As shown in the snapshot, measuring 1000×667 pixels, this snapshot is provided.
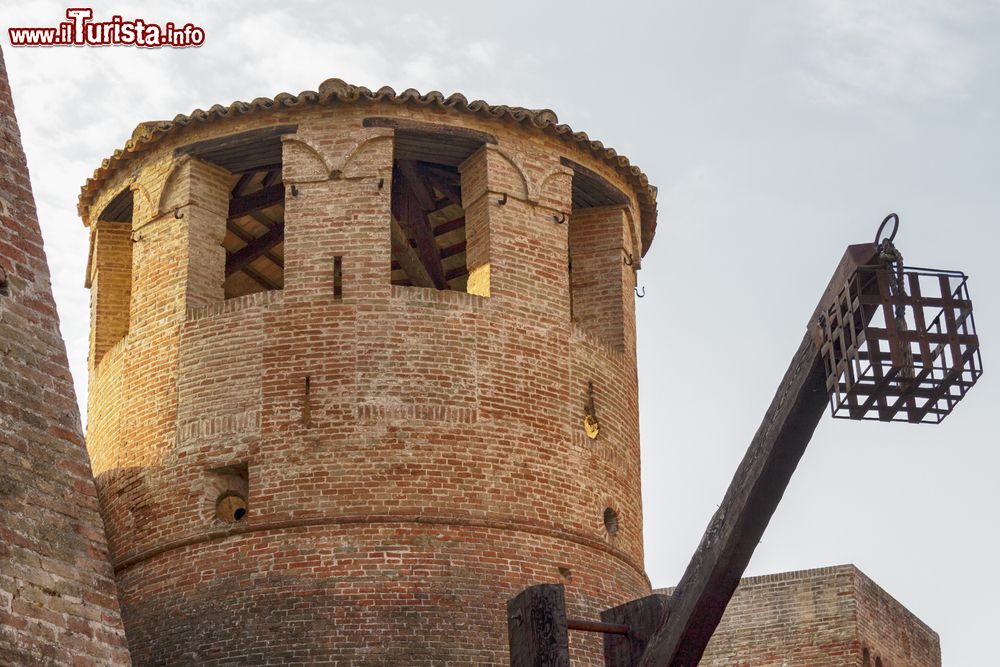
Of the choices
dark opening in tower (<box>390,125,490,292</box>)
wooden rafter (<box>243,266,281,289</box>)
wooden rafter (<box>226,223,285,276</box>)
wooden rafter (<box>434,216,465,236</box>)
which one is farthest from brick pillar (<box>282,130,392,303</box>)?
wooden rafter (<box>243,266,281,289</box>)

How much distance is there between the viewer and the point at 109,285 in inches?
677

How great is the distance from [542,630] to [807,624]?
10939mm

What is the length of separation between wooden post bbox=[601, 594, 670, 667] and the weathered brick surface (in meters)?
3.72

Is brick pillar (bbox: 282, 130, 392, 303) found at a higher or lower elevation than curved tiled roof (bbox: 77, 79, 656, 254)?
lower

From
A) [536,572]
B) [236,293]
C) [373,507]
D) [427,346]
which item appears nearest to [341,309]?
[427,346]

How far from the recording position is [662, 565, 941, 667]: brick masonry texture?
2066 cm

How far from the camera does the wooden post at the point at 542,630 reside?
10516mm

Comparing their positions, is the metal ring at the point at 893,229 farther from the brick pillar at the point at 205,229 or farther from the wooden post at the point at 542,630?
the brick pillar at the point at 205,229

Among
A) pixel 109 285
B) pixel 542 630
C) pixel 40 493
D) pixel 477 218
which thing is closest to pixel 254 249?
pixel 109 285

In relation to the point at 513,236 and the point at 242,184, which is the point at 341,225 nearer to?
the point at 513,236

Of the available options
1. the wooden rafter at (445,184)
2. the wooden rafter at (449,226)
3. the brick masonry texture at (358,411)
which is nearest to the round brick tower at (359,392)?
the brick masonry texture at (358,411)

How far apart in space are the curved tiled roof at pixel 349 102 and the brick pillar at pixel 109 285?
48cm

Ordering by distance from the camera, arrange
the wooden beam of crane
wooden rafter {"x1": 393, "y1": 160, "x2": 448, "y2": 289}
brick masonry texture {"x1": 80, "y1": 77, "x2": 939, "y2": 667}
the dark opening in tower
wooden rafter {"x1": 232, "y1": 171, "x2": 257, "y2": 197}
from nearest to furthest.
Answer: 1. the wooden beam of crane
2. brick masonry texture {"x1": 80, "y1": 77, "x2": 939, "y2": 667}
3. the dark opening in tower
4. wooden rafter {"x1": 232, "y1": 171, "x2": 257, "y2": 197}
5. wooden rafter {"x1": 393, "y1": 160, "x2": 448, "y2": 289}

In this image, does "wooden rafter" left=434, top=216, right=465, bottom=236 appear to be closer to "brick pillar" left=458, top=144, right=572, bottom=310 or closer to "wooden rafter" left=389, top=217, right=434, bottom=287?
"wooden rafter" left=389, top=217, right=434, bottom=287
